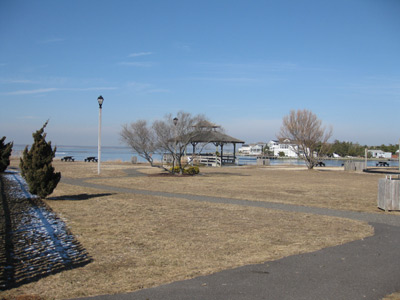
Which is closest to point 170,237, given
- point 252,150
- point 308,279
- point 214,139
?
point 308,279

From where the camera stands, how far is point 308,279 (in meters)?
5.16

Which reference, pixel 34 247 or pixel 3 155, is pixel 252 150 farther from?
pixel 34 247

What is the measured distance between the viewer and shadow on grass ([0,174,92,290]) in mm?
5293

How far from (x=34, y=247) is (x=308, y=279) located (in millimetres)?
4542

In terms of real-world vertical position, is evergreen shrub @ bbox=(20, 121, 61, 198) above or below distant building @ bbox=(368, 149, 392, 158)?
below

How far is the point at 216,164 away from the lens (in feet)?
137

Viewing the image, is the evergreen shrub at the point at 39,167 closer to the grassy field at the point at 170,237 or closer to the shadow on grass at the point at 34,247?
the grassy field at the point at 170,237

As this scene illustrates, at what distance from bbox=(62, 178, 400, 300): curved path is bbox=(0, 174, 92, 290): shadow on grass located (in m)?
1.39

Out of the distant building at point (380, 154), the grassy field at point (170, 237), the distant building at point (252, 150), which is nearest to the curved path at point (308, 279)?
the grassy field at point (170, 237)

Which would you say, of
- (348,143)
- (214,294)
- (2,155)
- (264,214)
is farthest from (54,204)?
(348,143)

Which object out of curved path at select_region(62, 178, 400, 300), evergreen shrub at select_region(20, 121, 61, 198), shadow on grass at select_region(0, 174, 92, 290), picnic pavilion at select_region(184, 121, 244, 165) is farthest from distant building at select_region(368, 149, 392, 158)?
A: shadow on grass at select_region(0, 174, 92, 290)

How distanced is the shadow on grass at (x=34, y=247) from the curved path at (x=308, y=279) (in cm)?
139

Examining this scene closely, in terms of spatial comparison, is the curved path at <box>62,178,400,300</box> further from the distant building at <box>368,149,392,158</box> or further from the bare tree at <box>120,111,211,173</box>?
the distant building at <box>368,149,392,158</box>

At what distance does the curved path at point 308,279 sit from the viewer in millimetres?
4582
